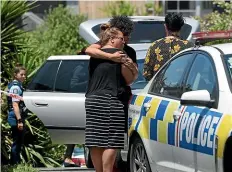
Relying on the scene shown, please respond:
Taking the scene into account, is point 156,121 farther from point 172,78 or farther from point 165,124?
point 172,78

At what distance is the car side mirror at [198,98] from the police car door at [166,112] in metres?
0.45

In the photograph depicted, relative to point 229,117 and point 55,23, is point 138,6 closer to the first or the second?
point 55,23

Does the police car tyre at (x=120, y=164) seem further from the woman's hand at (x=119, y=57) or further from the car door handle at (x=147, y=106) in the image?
the woman's hand at (x=119, y=57)

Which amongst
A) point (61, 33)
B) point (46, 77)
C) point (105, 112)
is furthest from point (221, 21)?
point (61, 33)

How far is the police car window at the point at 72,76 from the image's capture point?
37.0 feet

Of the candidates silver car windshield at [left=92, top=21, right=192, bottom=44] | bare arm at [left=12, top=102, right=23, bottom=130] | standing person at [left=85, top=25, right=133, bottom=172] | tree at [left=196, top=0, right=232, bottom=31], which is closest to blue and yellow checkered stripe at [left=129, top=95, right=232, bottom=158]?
standing person at [left=85, top=25, right=133, bottom=172]

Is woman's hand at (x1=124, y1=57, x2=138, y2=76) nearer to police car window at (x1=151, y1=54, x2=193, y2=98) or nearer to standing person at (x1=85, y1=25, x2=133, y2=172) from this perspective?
standing person at (x1=85, y1=25, x2=133, y2=172)

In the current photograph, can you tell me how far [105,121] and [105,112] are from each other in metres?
0.08

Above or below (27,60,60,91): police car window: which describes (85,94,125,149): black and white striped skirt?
above

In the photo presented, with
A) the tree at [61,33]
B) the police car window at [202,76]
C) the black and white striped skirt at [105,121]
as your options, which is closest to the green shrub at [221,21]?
the black and white striped skirt at [105,121]

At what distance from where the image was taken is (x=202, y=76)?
712cm

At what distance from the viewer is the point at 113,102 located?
7.88 metres

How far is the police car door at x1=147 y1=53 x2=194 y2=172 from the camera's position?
729 cm

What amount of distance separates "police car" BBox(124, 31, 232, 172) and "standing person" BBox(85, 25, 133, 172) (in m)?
0.23
